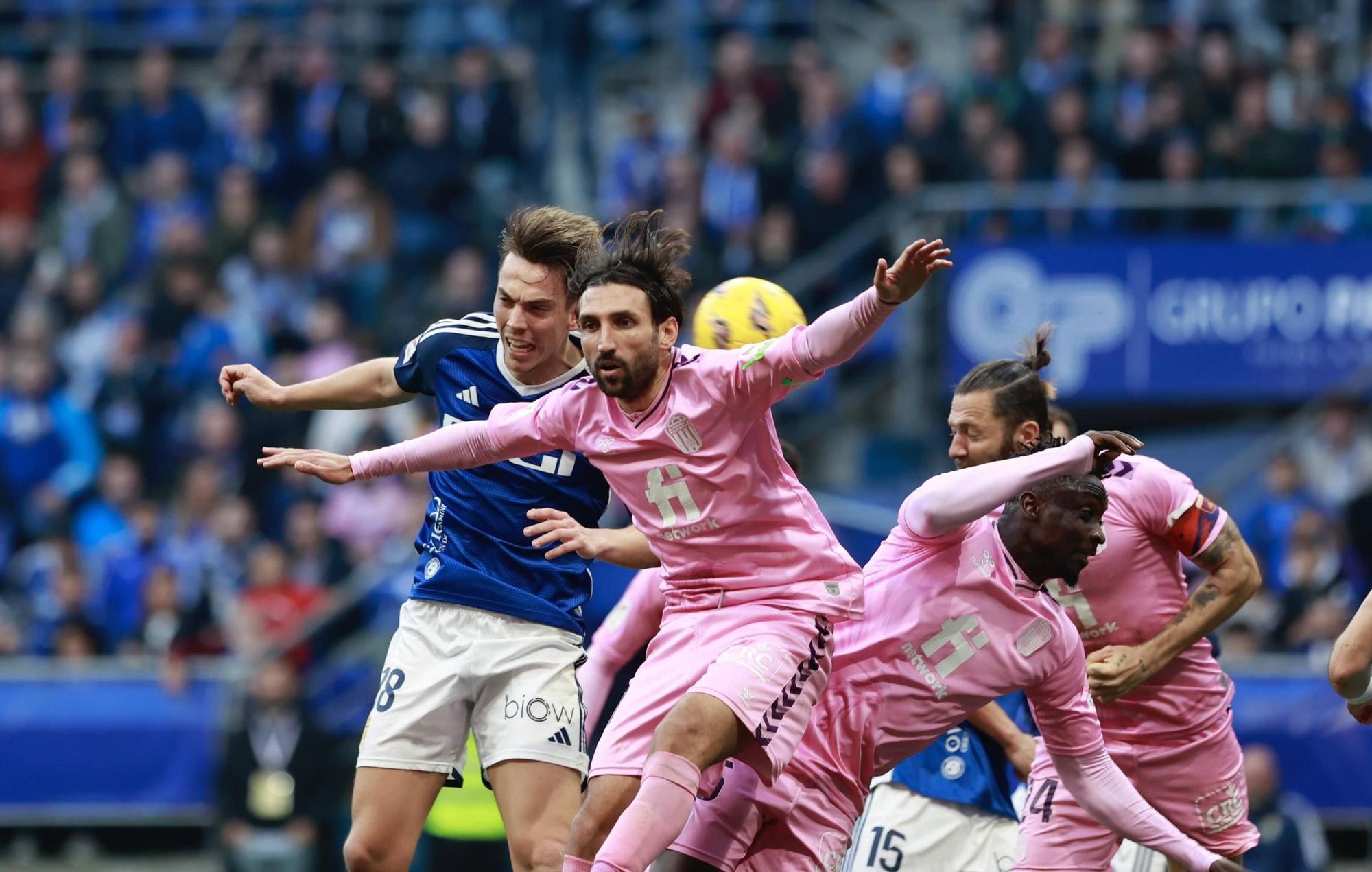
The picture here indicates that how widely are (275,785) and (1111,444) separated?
7.33 meters

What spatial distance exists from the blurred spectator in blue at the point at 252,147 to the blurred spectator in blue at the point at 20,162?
1498mm

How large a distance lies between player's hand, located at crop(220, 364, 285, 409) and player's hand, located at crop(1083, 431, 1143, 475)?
2.63 m

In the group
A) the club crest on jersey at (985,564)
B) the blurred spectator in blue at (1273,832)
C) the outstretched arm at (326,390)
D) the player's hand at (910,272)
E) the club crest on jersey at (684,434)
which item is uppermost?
the player's hand at (910,272)

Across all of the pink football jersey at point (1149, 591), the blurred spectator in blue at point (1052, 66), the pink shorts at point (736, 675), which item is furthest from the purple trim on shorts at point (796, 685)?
the blurred spectator in blue at point (1052, 66)

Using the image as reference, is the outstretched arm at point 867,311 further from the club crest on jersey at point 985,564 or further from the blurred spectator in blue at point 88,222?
the blurred spectator in blue at point 88,222

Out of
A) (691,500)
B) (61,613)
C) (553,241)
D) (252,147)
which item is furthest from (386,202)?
(691,500)

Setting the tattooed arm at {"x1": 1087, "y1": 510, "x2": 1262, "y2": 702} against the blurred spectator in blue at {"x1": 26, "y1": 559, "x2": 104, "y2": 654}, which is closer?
the tattooed arm at {"x1": 1087, "y1": 510, "x2": 1262, "y2": 702}

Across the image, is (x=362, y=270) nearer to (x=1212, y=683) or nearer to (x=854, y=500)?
(x=854, y=500)

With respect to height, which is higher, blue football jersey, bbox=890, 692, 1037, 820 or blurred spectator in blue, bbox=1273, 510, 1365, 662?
blue football jersey, bbox=890, 692, 1037, 820

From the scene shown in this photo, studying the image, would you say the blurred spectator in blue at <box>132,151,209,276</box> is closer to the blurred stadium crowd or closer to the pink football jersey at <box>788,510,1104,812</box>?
the blurred stadium crowd

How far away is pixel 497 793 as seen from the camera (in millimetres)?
6395

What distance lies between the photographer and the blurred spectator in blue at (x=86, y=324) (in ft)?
54.2

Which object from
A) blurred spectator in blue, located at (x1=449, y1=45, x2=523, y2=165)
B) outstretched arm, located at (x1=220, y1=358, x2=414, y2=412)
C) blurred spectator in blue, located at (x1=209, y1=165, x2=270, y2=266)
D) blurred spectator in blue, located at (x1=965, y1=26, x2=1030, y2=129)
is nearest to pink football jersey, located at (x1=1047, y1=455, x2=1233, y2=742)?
outstretched arm, located at (x1=220, y1=358, x2=414, y2=412)

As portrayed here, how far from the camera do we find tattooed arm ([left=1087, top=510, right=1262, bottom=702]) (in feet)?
21.2
